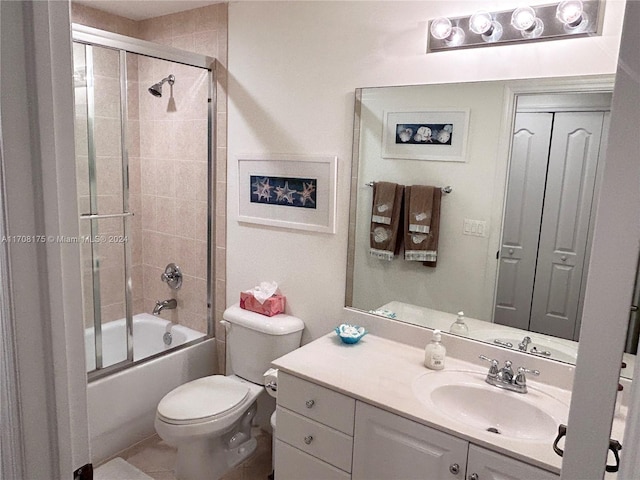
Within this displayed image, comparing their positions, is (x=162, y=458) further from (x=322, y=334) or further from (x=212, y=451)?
(x=322, y=334)

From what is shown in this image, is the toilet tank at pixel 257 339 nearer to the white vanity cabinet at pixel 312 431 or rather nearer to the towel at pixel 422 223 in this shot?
the white vanity cabinet at pixel 312 431

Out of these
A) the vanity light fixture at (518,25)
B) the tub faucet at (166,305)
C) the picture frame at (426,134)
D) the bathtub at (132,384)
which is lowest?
the bathtub at (132,384)

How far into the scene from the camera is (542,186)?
1797 millimetres

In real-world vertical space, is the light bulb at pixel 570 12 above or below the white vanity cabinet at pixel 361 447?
above

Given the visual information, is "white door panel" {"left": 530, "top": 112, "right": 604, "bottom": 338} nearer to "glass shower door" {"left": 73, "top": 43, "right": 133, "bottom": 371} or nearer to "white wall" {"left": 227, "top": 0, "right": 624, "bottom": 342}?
"white wall" {"left": 227, "top": 0, "right": 624, "bottom": 342}

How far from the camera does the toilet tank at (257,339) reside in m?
2.44

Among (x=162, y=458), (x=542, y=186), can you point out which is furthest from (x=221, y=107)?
(x=162, y=458)

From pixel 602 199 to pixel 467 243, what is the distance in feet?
4.97

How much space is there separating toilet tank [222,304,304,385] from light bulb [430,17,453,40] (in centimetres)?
154

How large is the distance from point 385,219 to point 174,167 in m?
1.58

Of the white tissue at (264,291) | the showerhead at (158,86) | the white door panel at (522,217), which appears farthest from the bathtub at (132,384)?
the white door panel at (522,217)

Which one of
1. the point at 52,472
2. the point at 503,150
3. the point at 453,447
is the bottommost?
the point at 453,447

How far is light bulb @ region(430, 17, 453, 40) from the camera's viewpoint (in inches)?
73.9

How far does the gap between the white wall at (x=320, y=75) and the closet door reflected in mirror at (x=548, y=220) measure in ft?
0.69
